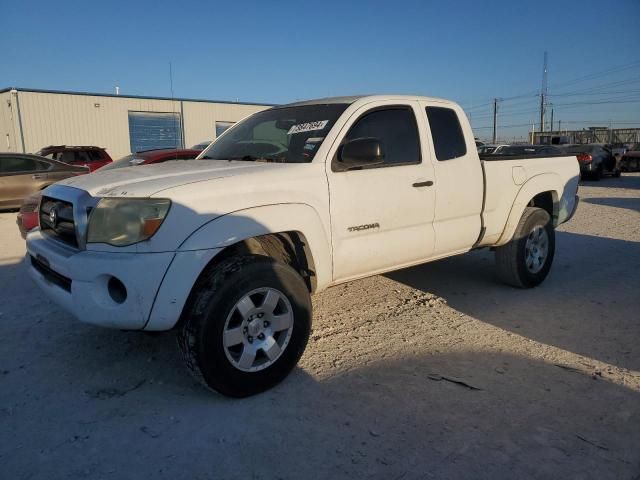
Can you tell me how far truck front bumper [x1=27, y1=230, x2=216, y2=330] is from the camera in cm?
277

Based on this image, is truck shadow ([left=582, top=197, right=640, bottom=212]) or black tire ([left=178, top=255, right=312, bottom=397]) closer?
black tire ([left=178, top=255, right=312, bottom=397])

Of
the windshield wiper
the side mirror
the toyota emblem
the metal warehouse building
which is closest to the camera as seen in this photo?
the toyota emblem

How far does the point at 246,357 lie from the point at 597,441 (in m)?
2.02

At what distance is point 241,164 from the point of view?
12.2 feet

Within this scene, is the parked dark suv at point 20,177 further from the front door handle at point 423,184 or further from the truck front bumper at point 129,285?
the front door handle at point 423,184

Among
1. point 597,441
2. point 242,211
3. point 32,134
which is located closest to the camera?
point 597,441

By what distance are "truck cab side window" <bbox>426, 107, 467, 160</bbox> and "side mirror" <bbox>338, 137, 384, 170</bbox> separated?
0.97m

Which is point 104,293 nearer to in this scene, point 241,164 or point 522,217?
point 241,164

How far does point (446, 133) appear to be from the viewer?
4551 millimetres

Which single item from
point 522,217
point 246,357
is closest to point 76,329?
point 246,357

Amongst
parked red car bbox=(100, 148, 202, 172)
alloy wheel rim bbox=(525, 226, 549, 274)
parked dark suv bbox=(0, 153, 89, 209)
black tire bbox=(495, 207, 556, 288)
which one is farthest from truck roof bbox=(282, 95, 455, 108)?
parked dark suv bbox=(0, 153, 89, 209)

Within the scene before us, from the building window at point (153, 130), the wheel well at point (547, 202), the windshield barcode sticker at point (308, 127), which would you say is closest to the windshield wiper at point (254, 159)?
the windshield barcode sticker at point (308, 127)

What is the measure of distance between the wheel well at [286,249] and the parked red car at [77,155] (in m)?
12.6

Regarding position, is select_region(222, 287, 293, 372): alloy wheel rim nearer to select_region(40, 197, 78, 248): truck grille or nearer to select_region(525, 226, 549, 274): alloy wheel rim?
select_region(40, 197, 78, 248): truck grille
